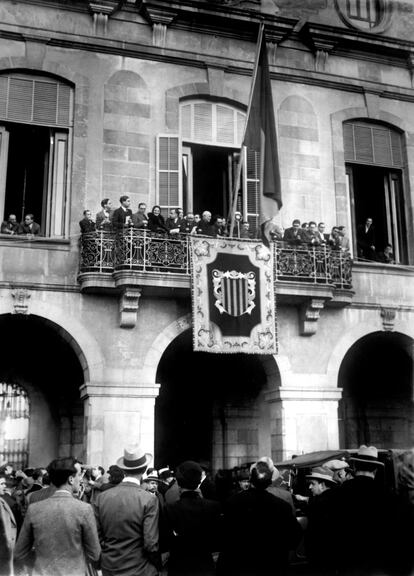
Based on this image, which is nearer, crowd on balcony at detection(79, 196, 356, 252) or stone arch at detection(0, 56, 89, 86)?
crowd on balcony at detection(79, 196, 356, 252)

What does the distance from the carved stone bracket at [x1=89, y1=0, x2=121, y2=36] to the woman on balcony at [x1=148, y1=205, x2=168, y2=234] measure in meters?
4.57

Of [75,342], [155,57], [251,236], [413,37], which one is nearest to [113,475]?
[75,342]

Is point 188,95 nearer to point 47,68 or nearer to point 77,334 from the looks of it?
point 47,68

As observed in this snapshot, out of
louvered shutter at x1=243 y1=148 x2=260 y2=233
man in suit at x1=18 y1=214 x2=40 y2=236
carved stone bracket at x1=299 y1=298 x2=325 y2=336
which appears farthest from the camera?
louvered shutter at x1=243 y1=148 x2=260 y2=233

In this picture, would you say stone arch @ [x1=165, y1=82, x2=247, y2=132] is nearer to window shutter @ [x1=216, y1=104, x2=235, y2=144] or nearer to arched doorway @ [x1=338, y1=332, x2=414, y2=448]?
window shutter @ [x1=216, y1=104, x2=235, y2=144]

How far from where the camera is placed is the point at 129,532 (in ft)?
20.2

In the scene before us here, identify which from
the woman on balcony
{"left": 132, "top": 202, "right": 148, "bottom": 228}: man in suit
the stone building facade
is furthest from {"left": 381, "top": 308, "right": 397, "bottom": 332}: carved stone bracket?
{"left": 132, "top": 202, "right": 148, "bottom": 228}: man in suit

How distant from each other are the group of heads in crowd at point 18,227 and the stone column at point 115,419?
3438 mm

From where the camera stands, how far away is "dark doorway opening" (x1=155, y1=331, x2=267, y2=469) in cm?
1850

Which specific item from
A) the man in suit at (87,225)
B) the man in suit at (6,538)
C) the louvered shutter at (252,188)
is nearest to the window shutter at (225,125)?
the louvered shutter at (252,188)

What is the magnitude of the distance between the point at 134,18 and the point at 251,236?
229 inches

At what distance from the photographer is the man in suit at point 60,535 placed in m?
5.25

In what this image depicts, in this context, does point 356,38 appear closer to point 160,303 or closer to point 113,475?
point 160,303

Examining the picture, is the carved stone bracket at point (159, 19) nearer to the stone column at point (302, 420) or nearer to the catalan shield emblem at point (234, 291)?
the catalan shield emblem at point (234, 291)
